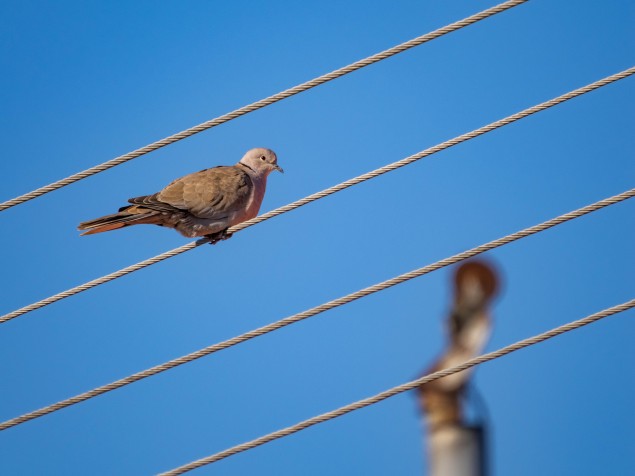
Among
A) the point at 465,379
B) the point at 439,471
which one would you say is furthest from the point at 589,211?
the point at 439,471

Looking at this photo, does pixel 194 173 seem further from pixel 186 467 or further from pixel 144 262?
pixel 186 467

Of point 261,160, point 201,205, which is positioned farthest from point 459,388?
point 261,160

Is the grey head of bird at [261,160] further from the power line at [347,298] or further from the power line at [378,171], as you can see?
the power line at [347,298]

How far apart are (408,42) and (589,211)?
1343 millimetres

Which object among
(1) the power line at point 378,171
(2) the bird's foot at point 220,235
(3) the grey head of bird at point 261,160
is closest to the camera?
(1) the power line at point 378,171

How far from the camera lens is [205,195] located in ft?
28.9

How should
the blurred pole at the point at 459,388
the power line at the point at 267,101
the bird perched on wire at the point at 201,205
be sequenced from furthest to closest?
the bird perched on wire at the point at 201,205, the power line at the point at 267,101, the blurred pole at the point at 459,388

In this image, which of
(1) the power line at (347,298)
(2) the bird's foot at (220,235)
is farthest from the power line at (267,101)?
(2) the bird's foot at (220,235)

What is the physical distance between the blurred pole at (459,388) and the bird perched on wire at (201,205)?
292 centimetres

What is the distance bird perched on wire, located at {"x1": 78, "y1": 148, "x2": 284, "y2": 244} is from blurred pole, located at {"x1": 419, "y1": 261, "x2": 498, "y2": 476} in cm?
292

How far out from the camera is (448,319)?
5.55m

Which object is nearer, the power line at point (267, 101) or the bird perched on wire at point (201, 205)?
the power line at point (267, 101)

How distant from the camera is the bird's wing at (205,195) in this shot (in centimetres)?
866

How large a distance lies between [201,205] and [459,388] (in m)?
3.80
